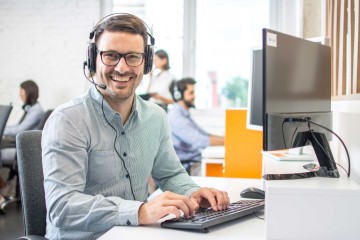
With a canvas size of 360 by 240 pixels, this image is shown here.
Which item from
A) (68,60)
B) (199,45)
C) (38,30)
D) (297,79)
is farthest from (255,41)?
(297,79)

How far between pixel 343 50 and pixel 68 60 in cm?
348

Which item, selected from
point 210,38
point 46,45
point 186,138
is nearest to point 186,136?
point 186,138

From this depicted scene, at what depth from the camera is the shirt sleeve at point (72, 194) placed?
3.49 feet

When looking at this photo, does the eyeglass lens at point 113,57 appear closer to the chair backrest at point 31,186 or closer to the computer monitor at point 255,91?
the chair backrest at point 31,186

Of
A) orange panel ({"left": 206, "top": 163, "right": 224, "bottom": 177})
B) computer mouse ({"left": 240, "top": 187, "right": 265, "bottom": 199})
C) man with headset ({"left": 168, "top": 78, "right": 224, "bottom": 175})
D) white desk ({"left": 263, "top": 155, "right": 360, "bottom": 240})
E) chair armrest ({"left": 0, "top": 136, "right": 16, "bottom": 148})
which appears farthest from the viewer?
chair armrest ({"left": 0, "top": 136, "right": 16, "bottom": 148})

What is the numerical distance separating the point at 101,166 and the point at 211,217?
0.35 meters

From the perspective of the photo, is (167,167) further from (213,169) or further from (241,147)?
(213,169)

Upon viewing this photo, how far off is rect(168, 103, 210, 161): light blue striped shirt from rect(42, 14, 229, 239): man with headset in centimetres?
208

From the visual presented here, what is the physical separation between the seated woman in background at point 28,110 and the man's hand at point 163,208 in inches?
130

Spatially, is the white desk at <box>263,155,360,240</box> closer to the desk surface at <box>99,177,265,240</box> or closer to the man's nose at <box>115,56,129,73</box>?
the desk surface at <box>99,177,265,240</box>

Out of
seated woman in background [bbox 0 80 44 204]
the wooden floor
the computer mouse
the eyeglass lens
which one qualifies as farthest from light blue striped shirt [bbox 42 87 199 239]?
seated woman in background [bbox 0 80 44 204]

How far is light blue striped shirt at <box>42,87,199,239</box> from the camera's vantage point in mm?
1072

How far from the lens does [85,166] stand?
1174 mm

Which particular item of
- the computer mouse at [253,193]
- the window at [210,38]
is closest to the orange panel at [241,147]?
the computer mouse at [253,193]
